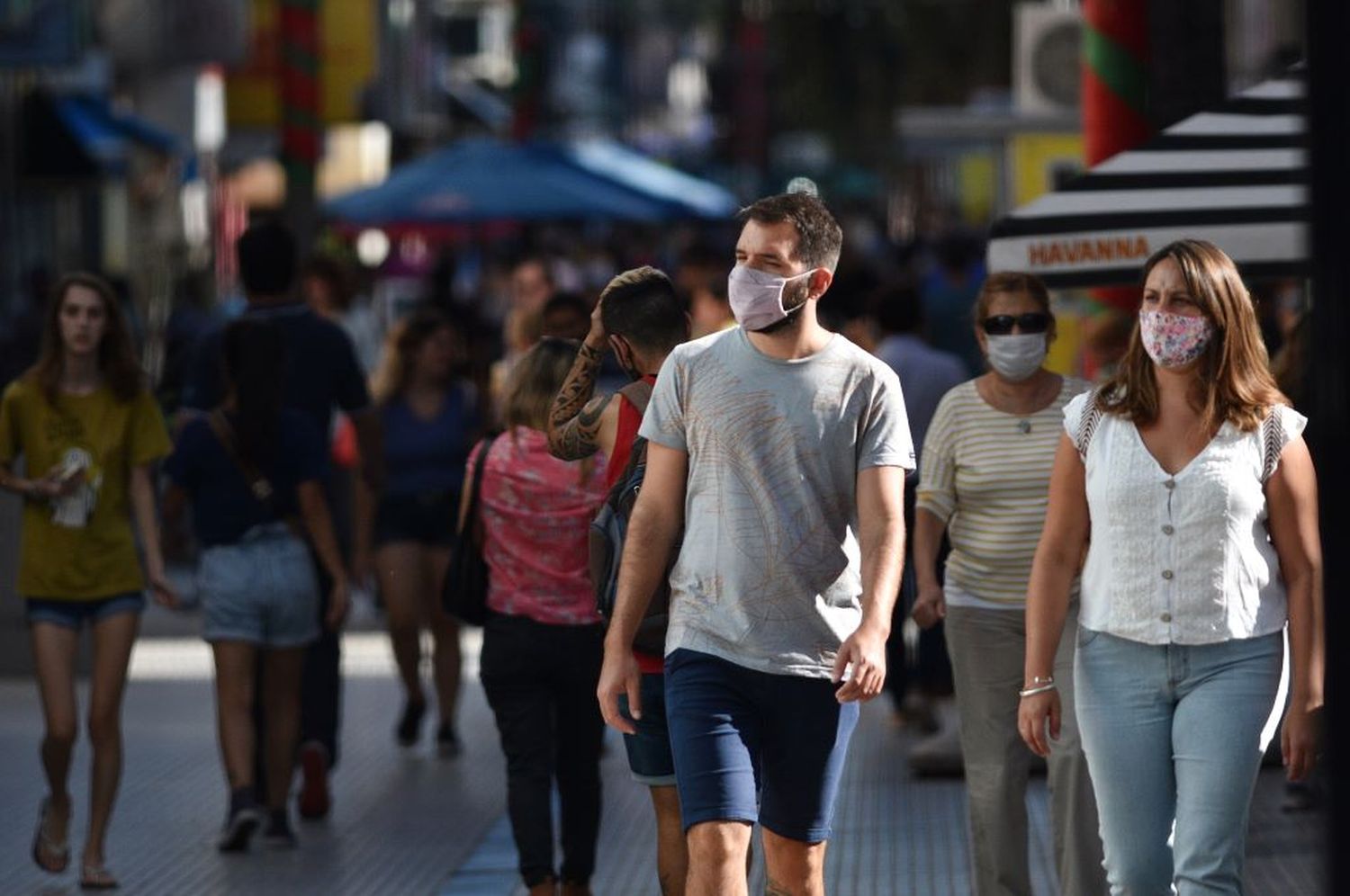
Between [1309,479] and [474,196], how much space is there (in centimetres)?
1417

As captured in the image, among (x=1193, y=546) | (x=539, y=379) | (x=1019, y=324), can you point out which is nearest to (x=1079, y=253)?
(x=1019, y=324)

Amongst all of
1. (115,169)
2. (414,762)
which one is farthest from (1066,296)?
(115,169)

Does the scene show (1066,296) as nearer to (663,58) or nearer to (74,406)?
(74,406)

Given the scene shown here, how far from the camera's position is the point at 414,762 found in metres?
10.9

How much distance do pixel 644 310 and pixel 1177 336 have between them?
57.4 inches

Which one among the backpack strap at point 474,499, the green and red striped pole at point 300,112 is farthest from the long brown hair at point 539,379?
the green and red striped pole at point 300,112

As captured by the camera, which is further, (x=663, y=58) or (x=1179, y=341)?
(x=663, y=58)

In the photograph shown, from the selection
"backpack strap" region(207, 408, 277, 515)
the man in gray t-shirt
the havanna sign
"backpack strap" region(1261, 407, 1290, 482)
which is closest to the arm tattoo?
the man in gray t-shirt

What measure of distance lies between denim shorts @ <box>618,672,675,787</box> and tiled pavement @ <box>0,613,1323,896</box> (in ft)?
6.58

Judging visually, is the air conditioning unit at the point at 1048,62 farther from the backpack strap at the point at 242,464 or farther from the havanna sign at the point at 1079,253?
the backpack strap at the point at 242,464

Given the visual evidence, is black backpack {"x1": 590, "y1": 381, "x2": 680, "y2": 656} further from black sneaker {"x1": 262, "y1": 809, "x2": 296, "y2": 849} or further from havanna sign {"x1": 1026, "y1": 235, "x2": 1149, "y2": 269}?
black sneaker {"x1": 262, "y1": 809, "x2": 296, "y2": 849}

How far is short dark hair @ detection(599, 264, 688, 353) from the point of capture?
6309 mm

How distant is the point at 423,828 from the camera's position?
30.9ft

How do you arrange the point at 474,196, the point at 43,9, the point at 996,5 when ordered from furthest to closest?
the point at 996,5
the point at 474,196
the point at 43,9
